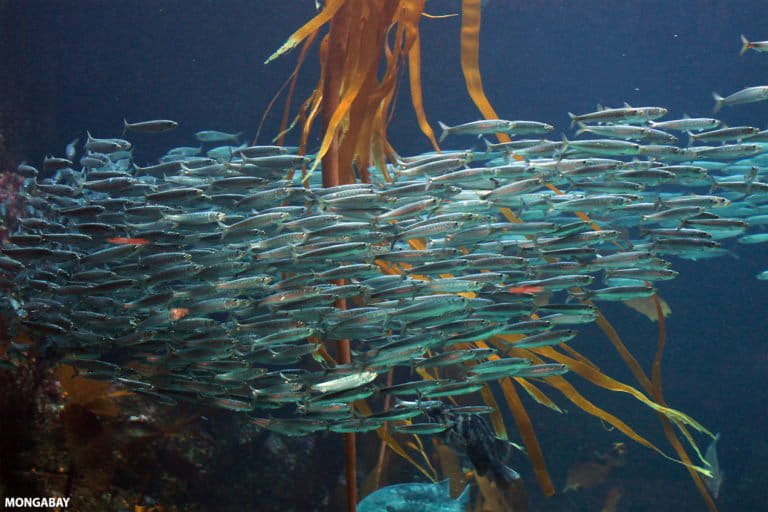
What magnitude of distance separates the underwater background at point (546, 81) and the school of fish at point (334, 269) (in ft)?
25.7

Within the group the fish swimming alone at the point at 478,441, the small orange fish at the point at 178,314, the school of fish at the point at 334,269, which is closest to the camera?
the school of fish at the point at 334,269

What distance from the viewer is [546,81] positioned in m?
15.4

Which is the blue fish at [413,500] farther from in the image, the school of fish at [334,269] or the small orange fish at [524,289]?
the small orange fish at [524,289]

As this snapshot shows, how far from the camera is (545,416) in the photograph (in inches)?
454

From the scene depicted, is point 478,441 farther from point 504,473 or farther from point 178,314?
point 178,314

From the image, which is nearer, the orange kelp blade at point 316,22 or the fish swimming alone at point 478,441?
the orange kelp blade at point 316,22

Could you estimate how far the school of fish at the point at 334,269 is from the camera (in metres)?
3.65

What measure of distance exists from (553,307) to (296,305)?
1.94 m

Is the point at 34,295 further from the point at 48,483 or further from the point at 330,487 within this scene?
the point at 330,487

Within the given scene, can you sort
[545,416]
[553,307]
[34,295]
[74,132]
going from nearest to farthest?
1. [553,307]
2. [34,295]
3. [545,416]
4. [74,132]

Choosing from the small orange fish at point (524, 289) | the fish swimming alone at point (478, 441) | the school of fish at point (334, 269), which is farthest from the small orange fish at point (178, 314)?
the small orange fish at point (524, 289)

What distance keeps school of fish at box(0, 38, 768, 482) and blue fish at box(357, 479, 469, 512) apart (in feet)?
1.70

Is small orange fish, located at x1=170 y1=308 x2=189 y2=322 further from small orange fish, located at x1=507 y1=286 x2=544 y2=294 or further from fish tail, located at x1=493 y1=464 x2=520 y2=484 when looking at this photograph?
fish tail, located at x1=493 y1=464 x2=520 y2=484

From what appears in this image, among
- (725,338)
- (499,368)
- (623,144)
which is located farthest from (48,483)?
(725,338)
